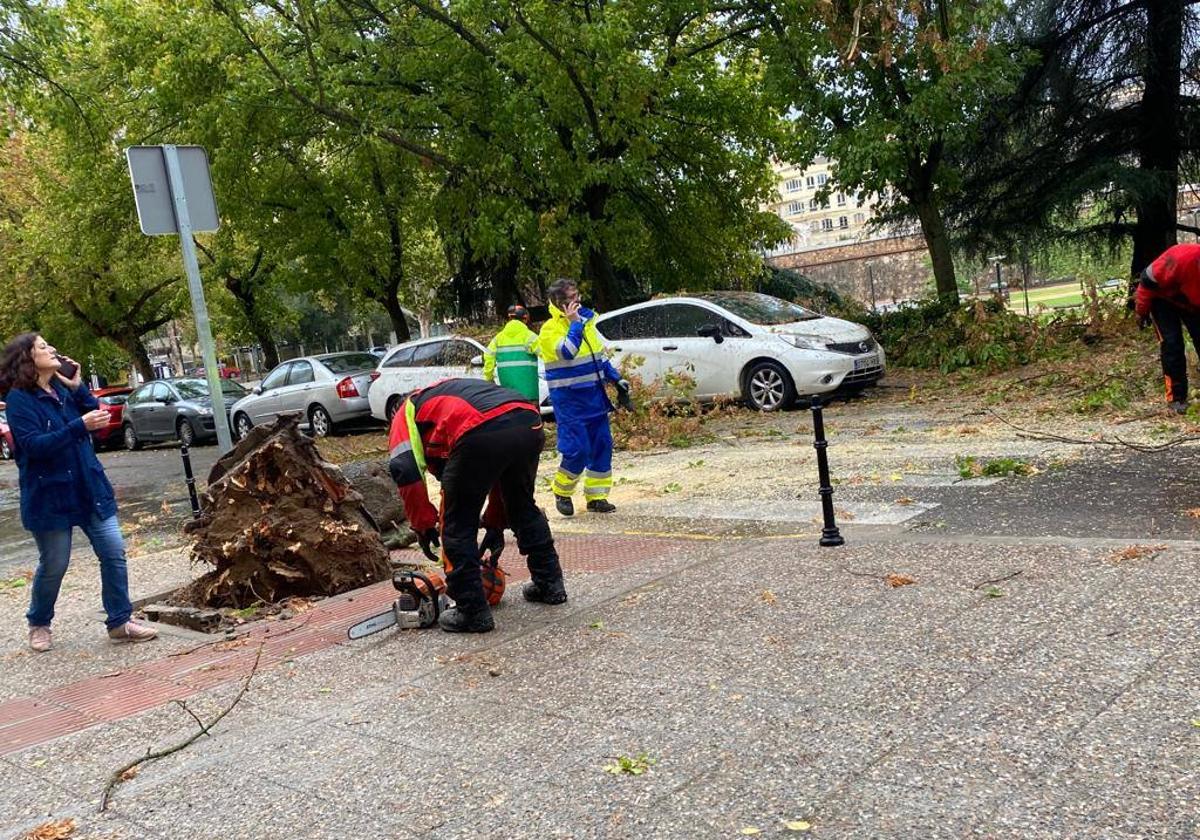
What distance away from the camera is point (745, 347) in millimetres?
13945

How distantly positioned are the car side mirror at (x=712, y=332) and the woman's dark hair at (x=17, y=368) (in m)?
9.37

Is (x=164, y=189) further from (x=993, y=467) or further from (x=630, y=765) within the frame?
(x=993, y=467)

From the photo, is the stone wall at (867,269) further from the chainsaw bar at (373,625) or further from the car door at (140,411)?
the chainsaw bar at (373,625)

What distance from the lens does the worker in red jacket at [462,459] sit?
205 inches

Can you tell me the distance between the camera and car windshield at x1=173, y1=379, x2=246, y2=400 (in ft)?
74.8

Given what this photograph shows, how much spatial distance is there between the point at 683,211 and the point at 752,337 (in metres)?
8.06

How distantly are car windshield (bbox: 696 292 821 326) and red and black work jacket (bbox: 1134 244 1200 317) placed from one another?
5.68m

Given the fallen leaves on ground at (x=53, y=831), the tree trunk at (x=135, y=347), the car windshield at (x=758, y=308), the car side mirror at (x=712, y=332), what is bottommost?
the fallen leaves on ground at (x=53, y=831)

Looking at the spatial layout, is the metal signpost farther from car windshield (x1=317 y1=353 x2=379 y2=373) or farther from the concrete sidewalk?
car windshield (x1=317 y1=353 x2=379 y2=373)

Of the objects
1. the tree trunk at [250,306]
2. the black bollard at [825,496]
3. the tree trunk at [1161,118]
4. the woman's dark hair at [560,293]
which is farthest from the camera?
the tree trunk at [250,306]

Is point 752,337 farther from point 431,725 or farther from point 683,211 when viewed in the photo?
point 431,725

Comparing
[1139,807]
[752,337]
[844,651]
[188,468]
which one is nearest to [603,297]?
[752,337]

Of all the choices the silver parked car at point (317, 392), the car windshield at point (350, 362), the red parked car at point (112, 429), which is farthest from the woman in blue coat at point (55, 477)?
the red parked car at point (112, 429)

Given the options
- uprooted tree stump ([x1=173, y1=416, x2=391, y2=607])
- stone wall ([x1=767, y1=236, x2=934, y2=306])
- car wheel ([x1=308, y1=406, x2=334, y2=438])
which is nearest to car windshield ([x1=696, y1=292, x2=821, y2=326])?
car wheel ([x1=308, y1=406, x2=334, y2=438])
